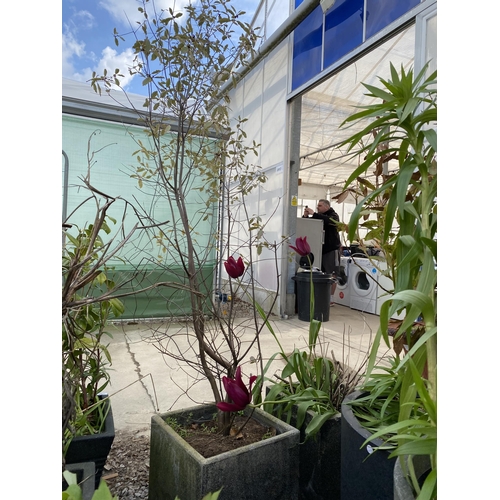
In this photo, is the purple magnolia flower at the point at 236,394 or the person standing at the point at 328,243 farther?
the person standing at the point at 328,243

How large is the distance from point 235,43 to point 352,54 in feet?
8.74

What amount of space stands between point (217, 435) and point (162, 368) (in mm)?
1707

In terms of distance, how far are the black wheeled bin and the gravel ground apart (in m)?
2.85

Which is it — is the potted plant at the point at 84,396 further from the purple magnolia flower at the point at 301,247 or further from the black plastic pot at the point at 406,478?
the black plastic pot at the point at 406,478

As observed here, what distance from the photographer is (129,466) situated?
1.57 metres

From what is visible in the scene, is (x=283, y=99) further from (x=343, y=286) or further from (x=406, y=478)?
(x=406, y=478)

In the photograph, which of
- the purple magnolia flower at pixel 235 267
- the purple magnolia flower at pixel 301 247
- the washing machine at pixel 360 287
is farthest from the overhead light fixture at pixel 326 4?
the purple magnolia flower at pixel 235 267

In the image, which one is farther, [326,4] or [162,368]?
[326,4]

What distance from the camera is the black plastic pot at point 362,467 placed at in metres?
0.90

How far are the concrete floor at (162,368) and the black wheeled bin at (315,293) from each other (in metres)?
0.12

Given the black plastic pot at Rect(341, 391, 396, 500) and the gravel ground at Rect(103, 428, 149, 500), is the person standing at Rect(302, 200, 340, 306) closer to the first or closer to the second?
the gravel ground at Rect(103, 428, 149, 500)

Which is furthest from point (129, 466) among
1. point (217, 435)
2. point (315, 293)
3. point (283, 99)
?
point (283, 99)
